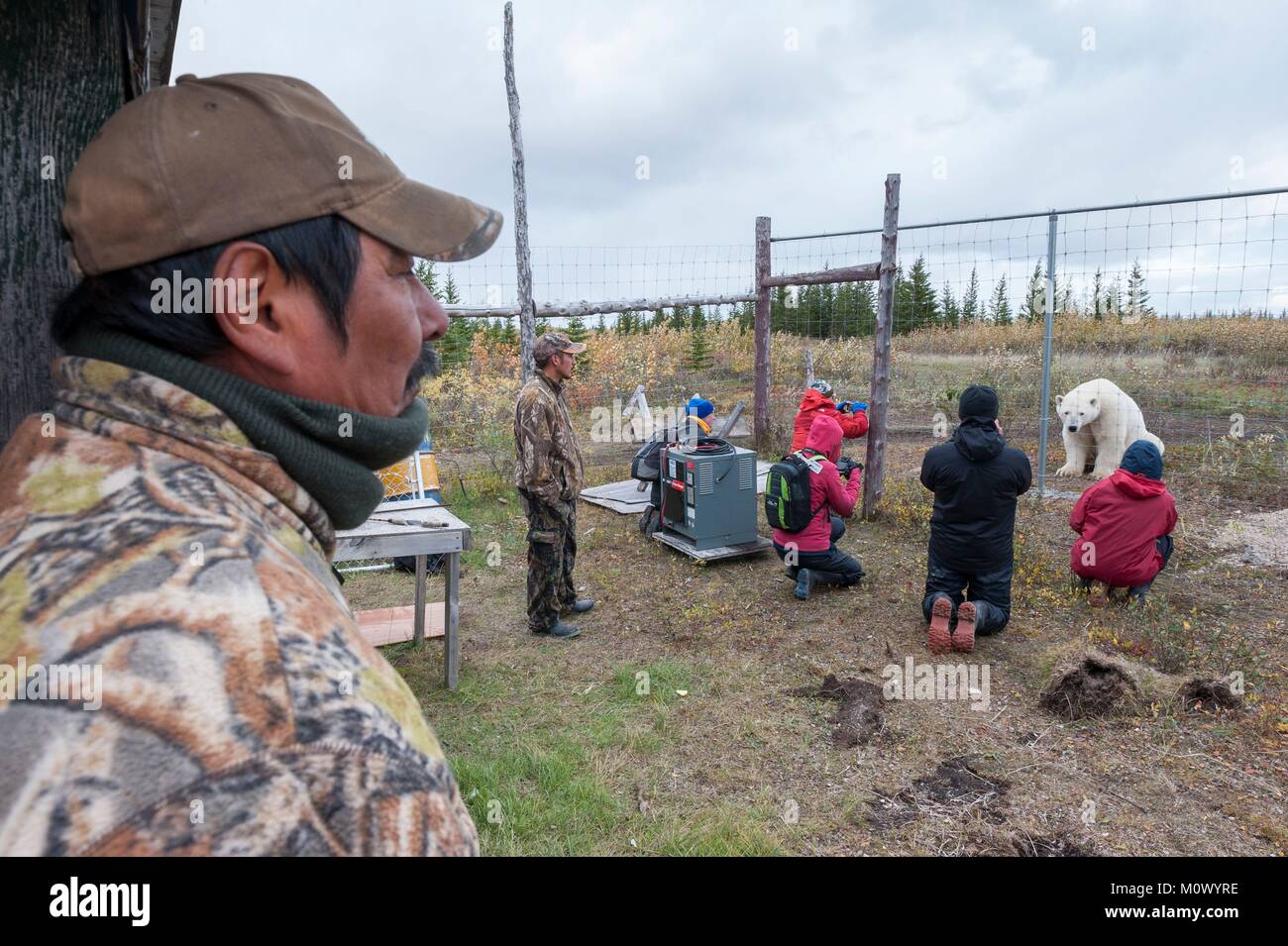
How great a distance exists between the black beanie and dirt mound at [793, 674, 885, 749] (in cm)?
201

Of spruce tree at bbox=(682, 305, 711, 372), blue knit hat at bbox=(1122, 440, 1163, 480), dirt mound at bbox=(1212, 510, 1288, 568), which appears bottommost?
dirt mound at bbox=(1212, 510, 1288, 568)

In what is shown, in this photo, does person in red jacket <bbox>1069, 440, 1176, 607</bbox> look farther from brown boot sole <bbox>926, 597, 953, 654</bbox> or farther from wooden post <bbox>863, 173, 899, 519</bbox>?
wooden post <bbox>863, 173, 899, 519</bbox>

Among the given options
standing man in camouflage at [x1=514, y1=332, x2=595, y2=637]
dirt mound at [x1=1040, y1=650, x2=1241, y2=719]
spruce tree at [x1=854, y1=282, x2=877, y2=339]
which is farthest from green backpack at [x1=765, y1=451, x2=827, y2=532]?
spruce tree at [x1=854, y1=282, x2=877, y2=339]

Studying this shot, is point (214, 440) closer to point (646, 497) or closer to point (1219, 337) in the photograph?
point (646, 497)

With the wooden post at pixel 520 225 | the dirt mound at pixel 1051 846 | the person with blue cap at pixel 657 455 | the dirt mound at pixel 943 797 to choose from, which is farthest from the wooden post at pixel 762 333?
the dirt mound at pixel 1051 846

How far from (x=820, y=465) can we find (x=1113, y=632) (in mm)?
2318

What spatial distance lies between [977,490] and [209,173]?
518cm

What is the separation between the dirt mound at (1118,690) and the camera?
4.15 m

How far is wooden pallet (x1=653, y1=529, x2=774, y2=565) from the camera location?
6.93 meters

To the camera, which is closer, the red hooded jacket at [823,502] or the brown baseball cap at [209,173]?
the brown baseball cap at [209,173]

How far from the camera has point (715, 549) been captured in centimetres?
709

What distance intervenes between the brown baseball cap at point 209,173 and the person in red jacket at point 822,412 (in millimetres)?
6516

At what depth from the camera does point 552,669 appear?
5.01m

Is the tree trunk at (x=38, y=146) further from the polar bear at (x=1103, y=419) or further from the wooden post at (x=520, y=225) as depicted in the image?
the polar bear at (x=1103, y=419)
